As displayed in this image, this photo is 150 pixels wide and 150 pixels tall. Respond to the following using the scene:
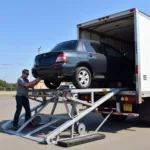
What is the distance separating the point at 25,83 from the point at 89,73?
1.99 meters

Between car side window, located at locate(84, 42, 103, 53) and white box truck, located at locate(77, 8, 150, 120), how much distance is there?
87 cm

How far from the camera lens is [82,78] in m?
7.80

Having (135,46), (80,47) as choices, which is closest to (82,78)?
(80,47)

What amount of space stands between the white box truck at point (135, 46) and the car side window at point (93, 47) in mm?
866

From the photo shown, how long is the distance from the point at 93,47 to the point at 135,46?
1.42 metres

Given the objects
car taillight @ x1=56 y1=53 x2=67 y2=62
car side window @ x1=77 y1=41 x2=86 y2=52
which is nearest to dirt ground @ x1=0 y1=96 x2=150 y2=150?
car taillight @ x1=56 y1=53 x2=67 y2=62

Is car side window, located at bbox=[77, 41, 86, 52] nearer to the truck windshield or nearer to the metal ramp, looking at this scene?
the truck windshield

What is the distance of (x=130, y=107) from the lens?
26.4 ft

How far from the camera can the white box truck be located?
7766mm

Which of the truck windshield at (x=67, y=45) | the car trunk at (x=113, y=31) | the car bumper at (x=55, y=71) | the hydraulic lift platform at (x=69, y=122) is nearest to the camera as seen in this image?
the hydraulic lift platform at (x=69, y=122)

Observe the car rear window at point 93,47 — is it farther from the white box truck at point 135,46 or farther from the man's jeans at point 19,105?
the man's jeans at point 19,105

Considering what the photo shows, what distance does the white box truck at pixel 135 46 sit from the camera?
777 centimetres

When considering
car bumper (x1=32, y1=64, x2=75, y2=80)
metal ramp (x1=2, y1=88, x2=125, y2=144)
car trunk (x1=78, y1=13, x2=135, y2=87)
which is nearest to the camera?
metal ramp (x1=2, y1=88, x2=125, y2=144)

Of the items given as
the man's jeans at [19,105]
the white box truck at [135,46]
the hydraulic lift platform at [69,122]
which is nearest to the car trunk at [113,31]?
A: the white box truck at [135,46]
